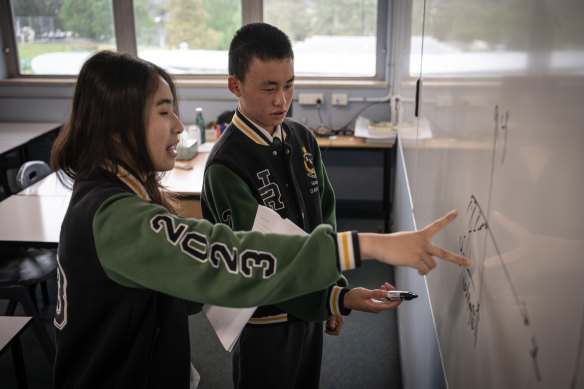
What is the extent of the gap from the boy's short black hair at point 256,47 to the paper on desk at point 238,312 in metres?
0.38

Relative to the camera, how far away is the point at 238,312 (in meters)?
1.23

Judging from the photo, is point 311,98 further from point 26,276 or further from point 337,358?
point 26,276

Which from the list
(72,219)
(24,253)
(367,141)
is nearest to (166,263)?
(72,219)

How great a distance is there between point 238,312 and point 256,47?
0.65 metres

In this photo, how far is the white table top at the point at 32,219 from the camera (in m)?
2.30

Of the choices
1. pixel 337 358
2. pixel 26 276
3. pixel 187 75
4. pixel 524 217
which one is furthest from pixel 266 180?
pixel 187 75

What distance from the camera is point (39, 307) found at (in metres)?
3.02

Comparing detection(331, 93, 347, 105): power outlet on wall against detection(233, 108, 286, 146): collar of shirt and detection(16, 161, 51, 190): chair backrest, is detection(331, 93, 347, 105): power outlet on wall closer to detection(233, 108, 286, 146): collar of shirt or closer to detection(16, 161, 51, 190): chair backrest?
detection(16, 161, 51, 190): chair backrest

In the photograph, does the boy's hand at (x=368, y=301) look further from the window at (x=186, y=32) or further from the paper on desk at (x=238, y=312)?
the window at (x=186, y=32)

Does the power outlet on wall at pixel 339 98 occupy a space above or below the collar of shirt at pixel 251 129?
below

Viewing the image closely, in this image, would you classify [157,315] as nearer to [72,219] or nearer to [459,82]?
[72,219]

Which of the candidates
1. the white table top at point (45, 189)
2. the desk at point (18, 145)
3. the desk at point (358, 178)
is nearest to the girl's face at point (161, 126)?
the white table top at point (45, 189)

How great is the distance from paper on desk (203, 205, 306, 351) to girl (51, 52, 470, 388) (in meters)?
0.14

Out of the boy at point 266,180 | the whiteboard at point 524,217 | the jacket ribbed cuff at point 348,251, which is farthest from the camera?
the boy at point 266,180
